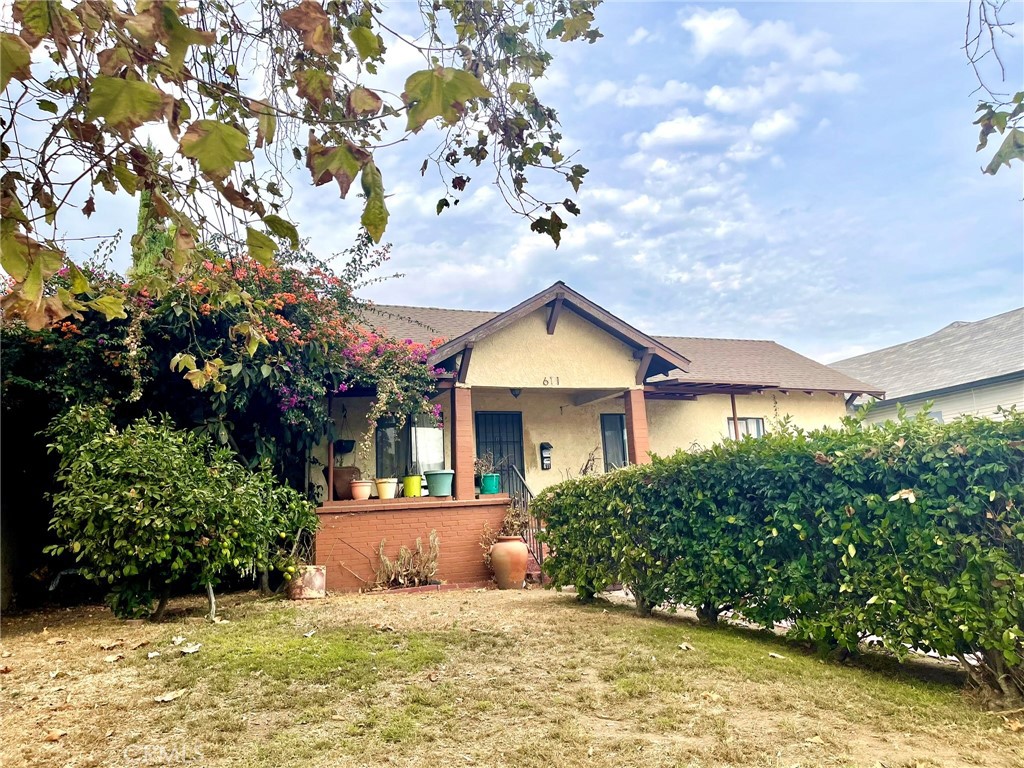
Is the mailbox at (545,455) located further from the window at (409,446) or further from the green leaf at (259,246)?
the green leaf at (259,246)

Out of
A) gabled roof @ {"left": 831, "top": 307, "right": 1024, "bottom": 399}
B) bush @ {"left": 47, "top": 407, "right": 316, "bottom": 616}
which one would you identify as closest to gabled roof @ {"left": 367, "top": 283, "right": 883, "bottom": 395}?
gabled roof @ {"left": 831, "top": 307, "right": 1024, "bottom": 399}

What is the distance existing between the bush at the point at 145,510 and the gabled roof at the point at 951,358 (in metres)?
17.9

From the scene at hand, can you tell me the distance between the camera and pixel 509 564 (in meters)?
9.14

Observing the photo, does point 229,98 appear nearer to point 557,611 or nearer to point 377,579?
point 557,611

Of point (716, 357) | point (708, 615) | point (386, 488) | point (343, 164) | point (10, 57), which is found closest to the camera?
point (10, 57)

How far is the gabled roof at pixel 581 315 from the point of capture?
34.9 ft

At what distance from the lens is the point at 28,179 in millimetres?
2404

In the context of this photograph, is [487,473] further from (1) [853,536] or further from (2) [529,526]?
(1) [853,536]

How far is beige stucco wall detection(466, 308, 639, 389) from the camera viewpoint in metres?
11.2

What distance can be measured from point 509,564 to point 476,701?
5.39m

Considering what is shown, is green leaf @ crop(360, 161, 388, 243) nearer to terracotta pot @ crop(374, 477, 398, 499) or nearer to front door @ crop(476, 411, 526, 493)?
terracotta pot @ crop(374, 477, 398, 499)

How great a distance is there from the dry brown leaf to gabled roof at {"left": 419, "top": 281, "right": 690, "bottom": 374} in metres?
6.77
